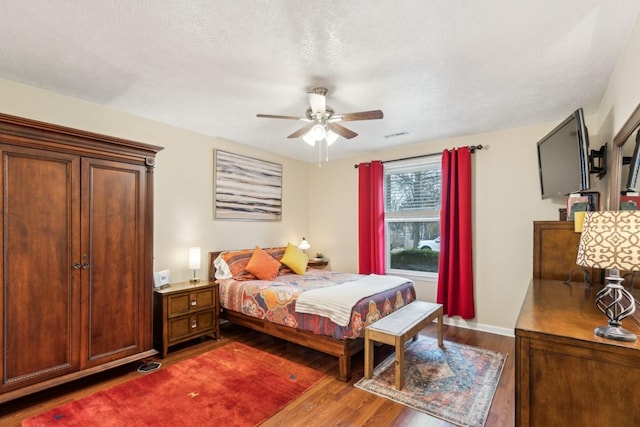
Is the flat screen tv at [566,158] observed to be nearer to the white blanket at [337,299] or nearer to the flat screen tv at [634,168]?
the flat screen tv at [634,168]

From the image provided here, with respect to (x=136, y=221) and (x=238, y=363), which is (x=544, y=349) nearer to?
(x=238, y=363)

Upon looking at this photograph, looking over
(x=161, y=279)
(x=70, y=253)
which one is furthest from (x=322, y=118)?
(x=161, y=279)

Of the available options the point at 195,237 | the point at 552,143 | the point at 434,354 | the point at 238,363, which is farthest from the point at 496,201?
the point at 195,237

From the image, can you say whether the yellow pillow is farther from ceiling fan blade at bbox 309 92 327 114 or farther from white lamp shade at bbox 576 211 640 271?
white lamp shade at bbox 576 211 640 271

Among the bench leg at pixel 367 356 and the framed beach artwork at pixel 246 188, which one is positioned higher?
the framed beach artwork at pixel 246 188

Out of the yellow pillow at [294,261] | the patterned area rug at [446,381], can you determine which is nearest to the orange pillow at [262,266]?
the yellow pillow at [294,261]

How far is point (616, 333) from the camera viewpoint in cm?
117

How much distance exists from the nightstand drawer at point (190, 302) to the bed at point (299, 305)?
0.76 ft

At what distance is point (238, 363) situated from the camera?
120 inches

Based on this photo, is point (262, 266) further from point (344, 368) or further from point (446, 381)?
point (446, 381)

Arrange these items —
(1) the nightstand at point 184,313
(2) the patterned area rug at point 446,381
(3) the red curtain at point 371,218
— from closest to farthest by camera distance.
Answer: (2) the patterned area rug at point 446,381 → (1) the nightstand at point 184,313 → (3) the red curtain at point 371,218

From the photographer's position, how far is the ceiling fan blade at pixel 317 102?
102 inches

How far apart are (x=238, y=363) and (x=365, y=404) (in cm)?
134

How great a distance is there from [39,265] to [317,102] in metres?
2.46
